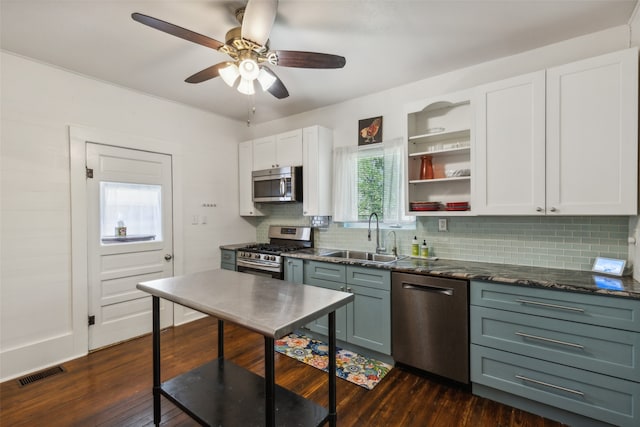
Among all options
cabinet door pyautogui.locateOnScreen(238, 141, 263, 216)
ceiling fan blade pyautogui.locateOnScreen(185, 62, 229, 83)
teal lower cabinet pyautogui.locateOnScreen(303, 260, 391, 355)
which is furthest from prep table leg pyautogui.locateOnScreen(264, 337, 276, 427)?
cabinet door pyautogui.locateOnScreen(238, 141, 263, 216)

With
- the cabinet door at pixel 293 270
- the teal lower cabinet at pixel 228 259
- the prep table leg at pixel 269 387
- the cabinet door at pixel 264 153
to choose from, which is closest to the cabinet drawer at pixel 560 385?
the prep table leg at pixel 269 387

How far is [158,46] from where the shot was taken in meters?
2.31

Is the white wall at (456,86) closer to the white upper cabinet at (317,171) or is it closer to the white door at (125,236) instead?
the white upper cabinet at (317,171)

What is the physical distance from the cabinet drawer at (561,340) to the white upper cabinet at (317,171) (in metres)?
1.93

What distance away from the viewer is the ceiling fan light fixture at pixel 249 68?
1832mm

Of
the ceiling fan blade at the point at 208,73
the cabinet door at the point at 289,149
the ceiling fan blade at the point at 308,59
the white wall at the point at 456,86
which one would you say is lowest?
the cabinet door at the point at 289,149

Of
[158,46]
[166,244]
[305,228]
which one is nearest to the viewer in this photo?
[158,46]

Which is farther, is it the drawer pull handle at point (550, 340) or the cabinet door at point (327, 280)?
the cabinet door at point (327, 280)

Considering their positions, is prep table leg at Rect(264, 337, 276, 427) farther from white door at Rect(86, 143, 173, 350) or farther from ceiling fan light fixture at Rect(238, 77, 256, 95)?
white door at Rect(86, 143, 173, 350)

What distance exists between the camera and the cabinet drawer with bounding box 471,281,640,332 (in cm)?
164

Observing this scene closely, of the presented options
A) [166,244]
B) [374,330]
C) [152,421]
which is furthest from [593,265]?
[166,244]

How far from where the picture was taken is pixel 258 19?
160 cm

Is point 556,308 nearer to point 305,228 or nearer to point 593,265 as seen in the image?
point 593,265

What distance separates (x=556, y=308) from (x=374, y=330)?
1.32 meters
